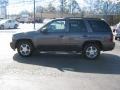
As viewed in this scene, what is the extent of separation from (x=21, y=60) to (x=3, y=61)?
2.48 ft

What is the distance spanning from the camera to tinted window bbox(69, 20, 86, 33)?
1376 centimetres

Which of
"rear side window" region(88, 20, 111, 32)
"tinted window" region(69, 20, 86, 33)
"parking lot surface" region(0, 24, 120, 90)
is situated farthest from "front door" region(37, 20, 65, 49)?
"rear side window" region(88, 20, 111, 32)

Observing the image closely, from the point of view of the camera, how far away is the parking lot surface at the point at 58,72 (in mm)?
8689

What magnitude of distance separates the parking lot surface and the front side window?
1205mm

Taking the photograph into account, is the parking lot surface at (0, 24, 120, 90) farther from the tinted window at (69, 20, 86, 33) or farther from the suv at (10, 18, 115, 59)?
the tinted window at (69, 20, 86, 33)

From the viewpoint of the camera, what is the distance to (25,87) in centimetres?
838

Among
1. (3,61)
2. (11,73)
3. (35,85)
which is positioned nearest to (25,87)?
(35,85)

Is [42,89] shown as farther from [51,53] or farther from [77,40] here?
[51,53]

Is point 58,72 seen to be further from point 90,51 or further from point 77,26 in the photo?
point 77,26

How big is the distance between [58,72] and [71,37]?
128 inches

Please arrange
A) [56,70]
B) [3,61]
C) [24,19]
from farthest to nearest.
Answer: [24,19] → [3,61] → [56,70]

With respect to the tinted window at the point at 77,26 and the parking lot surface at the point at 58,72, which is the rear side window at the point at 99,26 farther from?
the parking lot surface at the point at 58,72

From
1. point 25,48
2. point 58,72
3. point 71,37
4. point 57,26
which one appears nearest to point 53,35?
point 57,26

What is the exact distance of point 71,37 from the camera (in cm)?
1365
